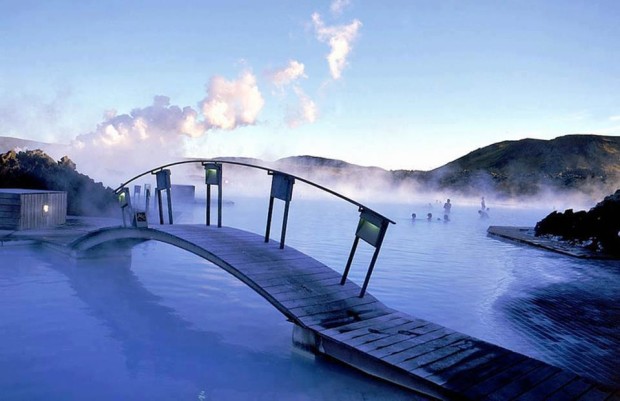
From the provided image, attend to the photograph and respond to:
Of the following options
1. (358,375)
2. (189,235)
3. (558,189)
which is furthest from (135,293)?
(558,189)

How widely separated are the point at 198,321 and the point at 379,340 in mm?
4642

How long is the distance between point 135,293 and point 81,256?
4.33m

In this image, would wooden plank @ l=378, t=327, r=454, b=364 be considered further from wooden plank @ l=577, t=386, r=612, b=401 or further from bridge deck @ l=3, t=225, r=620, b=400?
wooden plank @ l=577, t=386, r=612, b=401

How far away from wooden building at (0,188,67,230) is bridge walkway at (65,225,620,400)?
1261 cm

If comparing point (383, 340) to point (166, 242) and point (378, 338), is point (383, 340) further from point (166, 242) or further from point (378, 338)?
point (166, 242)

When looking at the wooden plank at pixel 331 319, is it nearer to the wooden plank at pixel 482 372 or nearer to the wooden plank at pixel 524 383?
the wooden plank at pixel 482 372

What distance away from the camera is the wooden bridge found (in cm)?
565

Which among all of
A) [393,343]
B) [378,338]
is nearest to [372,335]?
[378,338]

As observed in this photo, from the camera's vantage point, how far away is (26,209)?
19.7 m

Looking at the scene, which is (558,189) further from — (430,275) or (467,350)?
(467,350)

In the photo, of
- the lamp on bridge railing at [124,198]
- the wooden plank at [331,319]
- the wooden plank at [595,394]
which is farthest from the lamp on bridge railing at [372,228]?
the lamp on bridge railing at [124,198]

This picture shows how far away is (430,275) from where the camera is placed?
15.7 metres

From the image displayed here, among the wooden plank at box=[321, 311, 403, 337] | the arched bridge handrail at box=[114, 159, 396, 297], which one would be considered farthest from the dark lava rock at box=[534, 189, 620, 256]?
the wooden plank at box=[321, 311, 403, 337]

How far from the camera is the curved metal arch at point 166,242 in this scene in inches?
317
